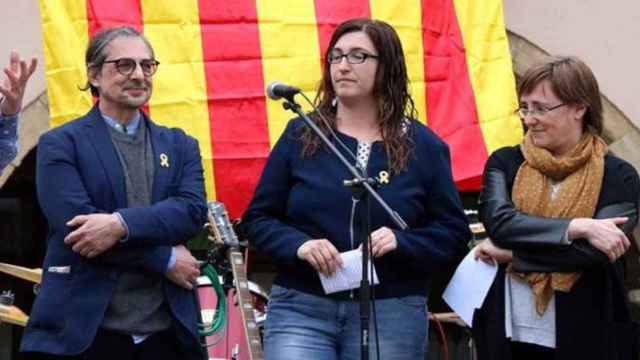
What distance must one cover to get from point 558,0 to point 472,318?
3874 millimetres

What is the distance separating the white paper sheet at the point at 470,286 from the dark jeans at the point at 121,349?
3.10 ft

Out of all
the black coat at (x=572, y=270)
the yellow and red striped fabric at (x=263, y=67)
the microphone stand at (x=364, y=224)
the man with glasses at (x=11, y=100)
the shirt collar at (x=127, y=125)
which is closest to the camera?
the microphone stand at (x=364, y=224)

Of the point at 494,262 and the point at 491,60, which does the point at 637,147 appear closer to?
the point at 491,60

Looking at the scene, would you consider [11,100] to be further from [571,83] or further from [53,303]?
[571,83]

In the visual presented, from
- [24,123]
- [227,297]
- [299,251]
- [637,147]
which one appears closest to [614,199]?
[299,251]

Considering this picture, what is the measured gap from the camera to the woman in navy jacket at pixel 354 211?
4781mm

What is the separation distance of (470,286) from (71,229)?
127cm

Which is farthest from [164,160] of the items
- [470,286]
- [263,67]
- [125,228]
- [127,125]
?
[263,67]

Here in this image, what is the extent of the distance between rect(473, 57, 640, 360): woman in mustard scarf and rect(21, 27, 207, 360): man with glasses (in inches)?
37.0

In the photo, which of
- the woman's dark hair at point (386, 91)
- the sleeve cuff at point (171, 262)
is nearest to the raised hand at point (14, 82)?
the sleeve cuff at point (171, 262)

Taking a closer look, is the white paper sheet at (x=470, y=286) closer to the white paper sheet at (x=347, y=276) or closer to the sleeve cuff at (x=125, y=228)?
the white paper sheet at (x=347, y=276)

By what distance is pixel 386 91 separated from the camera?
16.6 feet

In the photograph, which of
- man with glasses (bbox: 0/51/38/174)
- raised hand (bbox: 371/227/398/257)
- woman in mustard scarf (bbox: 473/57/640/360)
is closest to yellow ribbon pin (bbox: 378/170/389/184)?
raised hand (bbox: 371/227/398/257)

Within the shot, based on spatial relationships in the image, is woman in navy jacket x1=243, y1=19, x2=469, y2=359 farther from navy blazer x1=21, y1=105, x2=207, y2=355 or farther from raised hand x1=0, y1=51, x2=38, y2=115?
raised hand x1=0, y1=51, x2=38, y2=115
